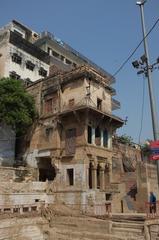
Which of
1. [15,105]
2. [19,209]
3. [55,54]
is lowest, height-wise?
[19,209]

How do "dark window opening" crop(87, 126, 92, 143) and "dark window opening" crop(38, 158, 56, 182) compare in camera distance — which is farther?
"dark window opening" crop(38, 158, 56, 182)

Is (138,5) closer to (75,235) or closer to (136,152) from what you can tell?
(75,235)

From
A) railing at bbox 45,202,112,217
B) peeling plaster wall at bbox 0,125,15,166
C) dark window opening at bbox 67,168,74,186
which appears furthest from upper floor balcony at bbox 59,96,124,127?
railing at bbox 45,202,112,217

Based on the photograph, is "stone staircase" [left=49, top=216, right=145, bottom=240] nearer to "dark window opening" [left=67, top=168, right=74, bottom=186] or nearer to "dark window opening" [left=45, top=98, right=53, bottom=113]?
"dark window opening" [left=67, top=168, right=74, bottom=186]

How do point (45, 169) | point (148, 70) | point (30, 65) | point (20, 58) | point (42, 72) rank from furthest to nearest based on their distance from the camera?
1. point (42, 72)
2. point (30, 65)
3. point (20, 58)
4. point (45, 169)
5. point (148, 70)

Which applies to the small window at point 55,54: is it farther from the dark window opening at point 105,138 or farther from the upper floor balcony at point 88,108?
the dark window opening at point 105,138

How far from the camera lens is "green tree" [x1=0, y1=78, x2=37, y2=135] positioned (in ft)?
85.6

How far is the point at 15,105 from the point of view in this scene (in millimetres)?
26672

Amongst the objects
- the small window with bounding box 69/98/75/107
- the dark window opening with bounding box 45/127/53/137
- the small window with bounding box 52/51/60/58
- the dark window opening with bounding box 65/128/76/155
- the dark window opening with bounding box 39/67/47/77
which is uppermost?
the small window with bounding box 52/51/60/58

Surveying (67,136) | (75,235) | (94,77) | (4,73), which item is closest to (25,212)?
(75,235)

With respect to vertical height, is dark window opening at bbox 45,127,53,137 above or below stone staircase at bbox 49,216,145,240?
above

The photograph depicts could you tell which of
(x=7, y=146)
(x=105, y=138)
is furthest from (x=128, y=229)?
(x=7, y=146)

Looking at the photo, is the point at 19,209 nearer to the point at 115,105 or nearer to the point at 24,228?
the point at 24,228

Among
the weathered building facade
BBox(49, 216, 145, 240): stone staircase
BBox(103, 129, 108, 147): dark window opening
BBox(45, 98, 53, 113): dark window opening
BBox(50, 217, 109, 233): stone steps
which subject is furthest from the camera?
BBox(45, 98, 53, 113): dark window opening
